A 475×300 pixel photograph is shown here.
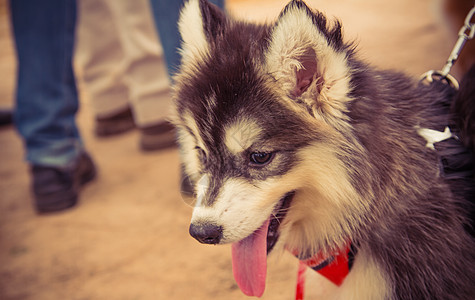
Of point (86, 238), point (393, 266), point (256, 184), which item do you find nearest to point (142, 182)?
point (86, 238)

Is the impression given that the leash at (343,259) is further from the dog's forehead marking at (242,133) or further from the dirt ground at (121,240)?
the dog's forehead marking at (242,133)

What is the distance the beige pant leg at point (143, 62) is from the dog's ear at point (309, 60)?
2.52m

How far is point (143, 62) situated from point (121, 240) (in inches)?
70.2

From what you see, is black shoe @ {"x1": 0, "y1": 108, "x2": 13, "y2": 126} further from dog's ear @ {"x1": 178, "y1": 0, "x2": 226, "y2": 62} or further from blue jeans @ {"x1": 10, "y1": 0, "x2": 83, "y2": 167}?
dog's ear @ {"x1": 178, "y1": 0, "x2": 226, "y2": 62}

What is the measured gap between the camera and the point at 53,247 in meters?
3.14

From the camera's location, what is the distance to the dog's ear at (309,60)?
1463mm

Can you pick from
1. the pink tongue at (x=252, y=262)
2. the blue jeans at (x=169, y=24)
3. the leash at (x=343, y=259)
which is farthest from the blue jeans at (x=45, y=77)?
the leash at (x=343, y=259)

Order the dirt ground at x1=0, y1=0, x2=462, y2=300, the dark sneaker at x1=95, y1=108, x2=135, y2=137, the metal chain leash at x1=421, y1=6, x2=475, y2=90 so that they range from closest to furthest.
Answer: the metal chain leash at x1=421, y1=6, x2=475, y2=90 → the dirt ground at x1=0, y1=0, x2=462, y2=300 → the dark sneaker at x1=95, y1=108, x2=135, y2=137

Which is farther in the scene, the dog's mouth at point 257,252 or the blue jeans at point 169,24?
the blue jeans at point 169,24

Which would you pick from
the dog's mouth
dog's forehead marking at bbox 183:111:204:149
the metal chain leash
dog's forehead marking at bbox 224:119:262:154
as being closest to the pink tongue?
the dog's mouth

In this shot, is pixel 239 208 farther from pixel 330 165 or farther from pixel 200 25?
pixel 200 25

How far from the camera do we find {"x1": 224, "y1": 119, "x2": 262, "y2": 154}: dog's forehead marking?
5.43 feet

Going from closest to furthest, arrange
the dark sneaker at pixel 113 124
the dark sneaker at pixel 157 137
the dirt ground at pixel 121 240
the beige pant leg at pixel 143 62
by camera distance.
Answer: the dirt ground at pixel 121 240
the beige pant leg at pixel 143 62
the dark sneaker at pixel 157 137
the dark sneaker at pixel 113 124

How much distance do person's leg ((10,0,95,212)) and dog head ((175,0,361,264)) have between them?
2.00 m
